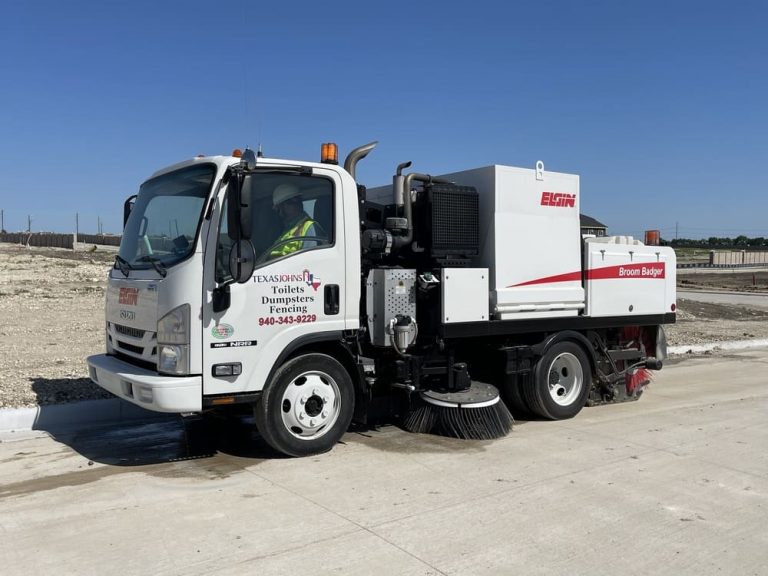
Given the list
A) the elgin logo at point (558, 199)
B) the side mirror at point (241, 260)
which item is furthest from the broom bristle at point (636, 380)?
the side mirror at point (241, 260)

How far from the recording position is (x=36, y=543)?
14.3 ft

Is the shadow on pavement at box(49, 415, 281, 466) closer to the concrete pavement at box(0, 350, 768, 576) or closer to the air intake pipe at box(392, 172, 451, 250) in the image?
the concrete pavement at box(0, 350, 768, 576)

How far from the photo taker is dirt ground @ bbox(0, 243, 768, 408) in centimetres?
859

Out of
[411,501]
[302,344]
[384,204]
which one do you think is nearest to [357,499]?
[411,501]

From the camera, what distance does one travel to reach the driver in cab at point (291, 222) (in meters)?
6.03

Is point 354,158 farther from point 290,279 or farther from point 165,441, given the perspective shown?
point 165,441

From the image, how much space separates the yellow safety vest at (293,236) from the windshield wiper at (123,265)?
4.61 feet

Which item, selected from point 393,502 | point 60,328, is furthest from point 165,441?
point 60,328

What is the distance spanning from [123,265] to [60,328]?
317 inches

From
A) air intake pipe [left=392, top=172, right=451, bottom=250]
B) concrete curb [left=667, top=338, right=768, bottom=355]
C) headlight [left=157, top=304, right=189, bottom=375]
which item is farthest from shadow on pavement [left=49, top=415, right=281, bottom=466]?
concrete curb [left=667, top=338, right=768, bottom=355]

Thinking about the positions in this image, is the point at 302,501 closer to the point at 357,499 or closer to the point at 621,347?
the point at 357,499

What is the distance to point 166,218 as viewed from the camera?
6234 millimetres

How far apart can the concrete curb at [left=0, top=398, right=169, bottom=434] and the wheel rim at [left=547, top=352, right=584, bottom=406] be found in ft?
14.6

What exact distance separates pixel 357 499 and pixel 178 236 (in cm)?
261
